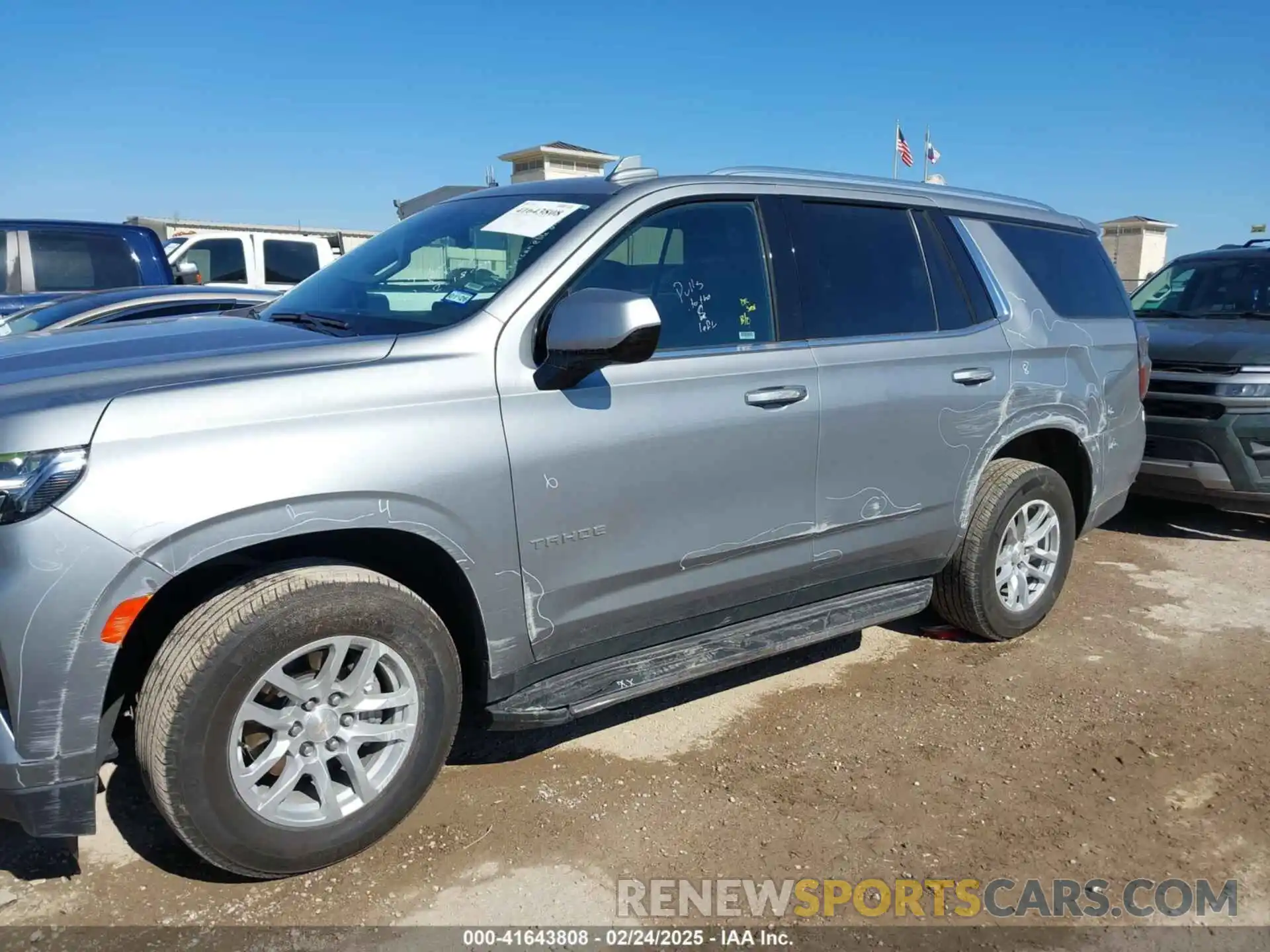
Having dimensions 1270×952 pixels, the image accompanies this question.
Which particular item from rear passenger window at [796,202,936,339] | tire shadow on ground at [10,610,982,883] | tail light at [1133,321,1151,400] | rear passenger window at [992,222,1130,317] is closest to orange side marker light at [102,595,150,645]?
tire shadow on ground at [10,610,982,883]

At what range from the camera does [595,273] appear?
3.11 m

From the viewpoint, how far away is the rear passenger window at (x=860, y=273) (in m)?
3.65

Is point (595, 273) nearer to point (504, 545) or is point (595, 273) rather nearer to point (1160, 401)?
point (504, 545)

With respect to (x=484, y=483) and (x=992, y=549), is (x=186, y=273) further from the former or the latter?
(x=992, y=549)

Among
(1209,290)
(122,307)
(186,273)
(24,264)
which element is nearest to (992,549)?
(1209,290)

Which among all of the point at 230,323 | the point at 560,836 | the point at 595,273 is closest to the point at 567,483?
the point at 595,273

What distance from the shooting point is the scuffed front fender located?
2176 mm

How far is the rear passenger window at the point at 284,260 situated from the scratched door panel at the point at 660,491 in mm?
10475

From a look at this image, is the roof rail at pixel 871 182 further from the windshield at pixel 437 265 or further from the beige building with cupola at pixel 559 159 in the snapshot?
the beige building with cupola at pixel 559 159

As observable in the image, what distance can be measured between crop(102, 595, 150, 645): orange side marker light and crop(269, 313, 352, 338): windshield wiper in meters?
1.02

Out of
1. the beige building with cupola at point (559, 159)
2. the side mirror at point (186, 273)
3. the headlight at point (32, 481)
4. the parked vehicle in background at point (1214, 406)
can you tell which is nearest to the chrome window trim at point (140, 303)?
the side mirror at point (186, 273)

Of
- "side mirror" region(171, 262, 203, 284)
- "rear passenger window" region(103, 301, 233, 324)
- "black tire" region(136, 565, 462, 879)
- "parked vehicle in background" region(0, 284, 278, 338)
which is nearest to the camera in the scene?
"black tire" region(136, 565, 462, 879)

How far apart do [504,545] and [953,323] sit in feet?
7.46

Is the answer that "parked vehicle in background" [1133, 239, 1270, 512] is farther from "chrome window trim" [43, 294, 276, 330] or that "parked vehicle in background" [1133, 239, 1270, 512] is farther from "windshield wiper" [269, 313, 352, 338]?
"chrome window trim" [43, 294, 276, 330]
